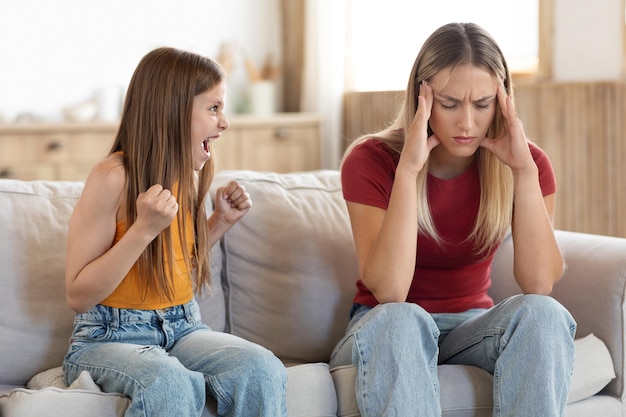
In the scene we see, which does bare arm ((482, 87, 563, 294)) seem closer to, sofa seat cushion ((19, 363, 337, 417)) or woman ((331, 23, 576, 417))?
woman ((331, 23, 576, 417))

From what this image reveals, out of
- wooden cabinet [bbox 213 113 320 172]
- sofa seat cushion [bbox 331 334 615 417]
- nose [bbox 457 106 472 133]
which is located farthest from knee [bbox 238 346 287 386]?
wooden cabinet [bbox 213 113 320 172]

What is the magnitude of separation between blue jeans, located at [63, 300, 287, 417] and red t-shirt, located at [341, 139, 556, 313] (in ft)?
1.26

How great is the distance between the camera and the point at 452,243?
6.25ft

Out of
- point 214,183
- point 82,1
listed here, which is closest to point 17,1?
point 82,1

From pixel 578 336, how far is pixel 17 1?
3.21 meters

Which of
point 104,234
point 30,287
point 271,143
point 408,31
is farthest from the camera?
point 271,143

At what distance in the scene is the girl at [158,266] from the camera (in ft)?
5.17

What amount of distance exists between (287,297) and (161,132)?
0.56 metres

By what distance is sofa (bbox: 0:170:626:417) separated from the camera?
1.71m

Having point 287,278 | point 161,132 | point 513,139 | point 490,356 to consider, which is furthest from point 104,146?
point 490,356

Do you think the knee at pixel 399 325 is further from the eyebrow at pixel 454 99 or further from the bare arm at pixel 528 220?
the eyebrow at pixel 454 99

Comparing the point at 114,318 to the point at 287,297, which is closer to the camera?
the point at 114,318

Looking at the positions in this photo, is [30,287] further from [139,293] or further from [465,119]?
[465,119]

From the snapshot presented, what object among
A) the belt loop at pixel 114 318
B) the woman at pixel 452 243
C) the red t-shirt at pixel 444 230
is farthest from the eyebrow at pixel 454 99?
the belt loop at pixel 114 318
